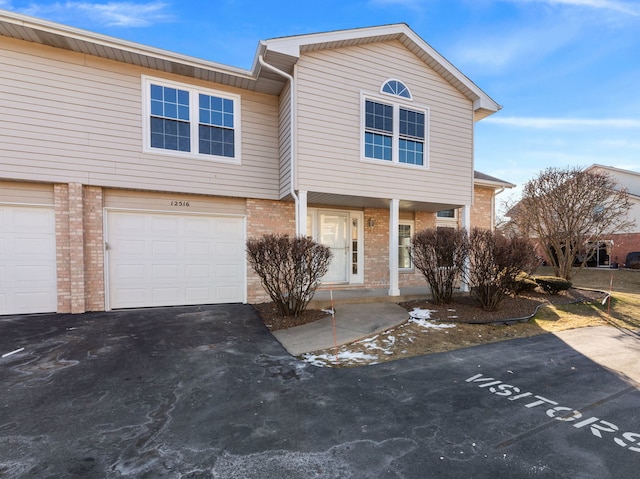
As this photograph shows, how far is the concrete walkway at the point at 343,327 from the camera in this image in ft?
16.4

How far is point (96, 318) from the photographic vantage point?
20.7 feet

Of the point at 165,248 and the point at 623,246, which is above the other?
the point at 165,248

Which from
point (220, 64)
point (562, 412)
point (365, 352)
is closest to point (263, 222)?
point (220, 64)

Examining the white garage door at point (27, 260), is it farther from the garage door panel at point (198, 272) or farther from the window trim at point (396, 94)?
the window trim at point (396, 94)

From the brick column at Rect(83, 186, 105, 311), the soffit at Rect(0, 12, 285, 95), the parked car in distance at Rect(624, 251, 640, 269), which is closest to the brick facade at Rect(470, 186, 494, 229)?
the soffit at Rect(0, 12, 285, 95)

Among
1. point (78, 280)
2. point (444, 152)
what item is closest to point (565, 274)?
point (444, 152)

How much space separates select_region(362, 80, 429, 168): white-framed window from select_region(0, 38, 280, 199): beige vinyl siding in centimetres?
362

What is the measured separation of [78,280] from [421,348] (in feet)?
23.2

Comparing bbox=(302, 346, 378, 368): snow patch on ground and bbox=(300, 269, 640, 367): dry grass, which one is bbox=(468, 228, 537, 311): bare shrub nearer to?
bbox=(300, 269, 640, 367): dry grass

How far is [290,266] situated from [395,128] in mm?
4741

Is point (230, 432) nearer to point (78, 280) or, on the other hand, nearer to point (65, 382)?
point (65, 382)

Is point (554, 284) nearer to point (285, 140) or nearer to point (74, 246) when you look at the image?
point (285, 140)

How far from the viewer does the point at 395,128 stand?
8.09 meters

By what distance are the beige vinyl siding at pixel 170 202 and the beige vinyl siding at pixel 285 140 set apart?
4.07 feet
